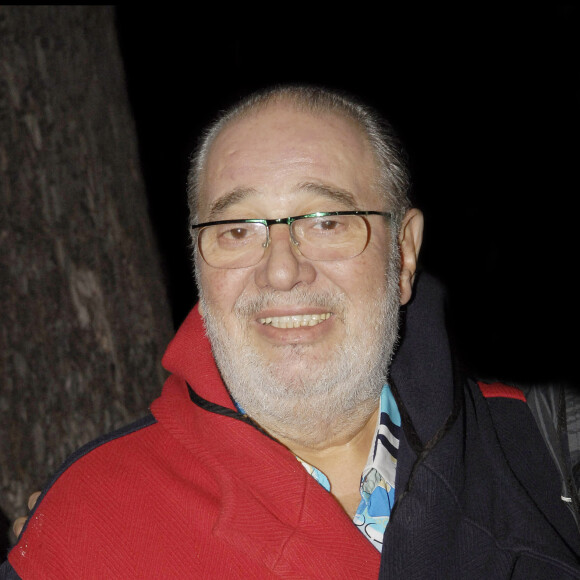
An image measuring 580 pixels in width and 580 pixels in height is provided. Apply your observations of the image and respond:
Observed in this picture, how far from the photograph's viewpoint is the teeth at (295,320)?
1731mm

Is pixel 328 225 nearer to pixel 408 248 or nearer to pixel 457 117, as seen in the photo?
pixel 408 248

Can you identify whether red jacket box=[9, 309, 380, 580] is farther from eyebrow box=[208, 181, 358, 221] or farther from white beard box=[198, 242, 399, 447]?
eyebrow box=[208, 181, 358, 221]

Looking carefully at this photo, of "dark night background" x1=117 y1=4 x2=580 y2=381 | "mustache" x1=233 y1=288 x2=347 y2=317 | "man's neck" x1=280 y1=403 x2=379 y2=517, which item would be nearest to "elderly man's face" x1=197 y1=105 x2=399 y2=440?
"mustache" x1=233 y1=288 x2=347 y2=317

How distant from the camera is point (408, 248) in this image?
211 centimetres

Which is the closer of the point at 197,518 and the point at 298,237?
the point at 197,518

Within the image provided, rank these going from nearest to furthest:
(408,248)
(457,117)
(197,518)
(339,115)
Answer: (197,518) → (339,115) → (408,248) → (457,117)

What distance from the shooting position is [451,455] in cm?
169

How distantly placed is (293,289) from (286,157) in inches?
17.2

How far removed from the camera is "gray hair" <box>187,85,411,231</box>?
189 cm

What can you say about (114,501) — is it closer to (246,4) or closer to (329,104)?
(329,104)

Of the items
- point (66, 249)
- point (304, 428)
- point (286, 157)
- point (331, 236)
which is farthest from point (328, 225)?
point (66, 249)

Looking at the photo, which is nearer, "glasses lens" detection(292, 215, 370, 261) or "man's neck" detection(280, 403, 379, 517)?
"glasses lens" detection(292, 215, 370, 261)

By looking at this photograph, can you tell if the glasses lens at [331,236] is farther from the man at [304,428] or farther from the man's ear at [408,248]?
the man's ear at [408,248]

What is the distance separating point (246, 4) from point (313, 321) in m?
7.11
